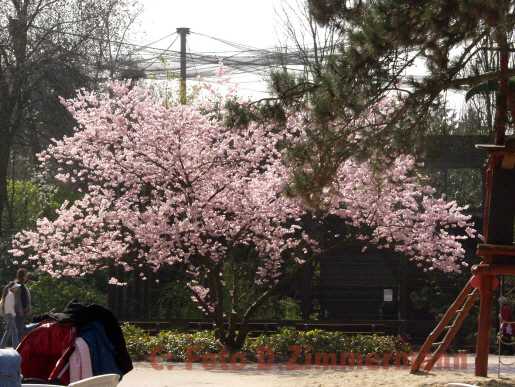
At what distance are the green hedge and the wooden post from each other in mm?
3951

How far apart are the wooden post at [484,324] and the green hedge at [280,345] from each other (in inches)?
156

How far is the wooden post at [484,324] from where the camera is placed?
23.3ft

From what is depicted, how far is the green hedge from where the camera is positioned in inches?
440

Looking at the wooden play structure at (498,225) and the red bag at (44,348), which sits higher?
the wooden play structure at (498,225)

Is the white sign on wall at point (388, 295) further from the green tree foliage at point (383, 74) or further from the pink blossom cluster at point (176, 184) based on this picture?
the green tree foliage at point (383, 74)

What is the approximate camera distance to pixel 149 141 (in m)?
10.8

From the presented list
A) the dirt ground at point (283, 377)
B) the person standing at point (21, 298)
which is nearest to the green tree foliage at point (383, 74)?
the dirt ground at point (283, 377)

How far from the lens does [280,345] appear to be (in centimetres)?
1149

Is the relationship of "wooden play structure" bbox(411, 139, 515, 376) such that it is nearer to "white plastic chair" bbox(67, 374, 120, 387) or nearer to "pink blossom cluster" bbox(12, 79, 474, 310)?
"pink blossom cluster" bbox(12, 79, 474, 310)

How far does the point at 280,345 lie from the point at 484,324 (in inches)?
200

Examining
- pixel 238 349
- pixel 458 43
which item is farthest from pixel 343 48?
pixel 238 349

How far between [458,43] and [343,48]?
1.24 meters

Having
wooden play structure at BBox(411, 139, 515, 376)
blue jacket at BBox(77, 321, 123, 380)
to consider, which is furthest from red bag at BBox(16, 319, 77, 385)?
wooden play structure at BBox(411, 139, 515, 376)

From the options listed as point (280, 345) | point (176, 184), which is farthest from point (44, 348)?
point (280, 345)
